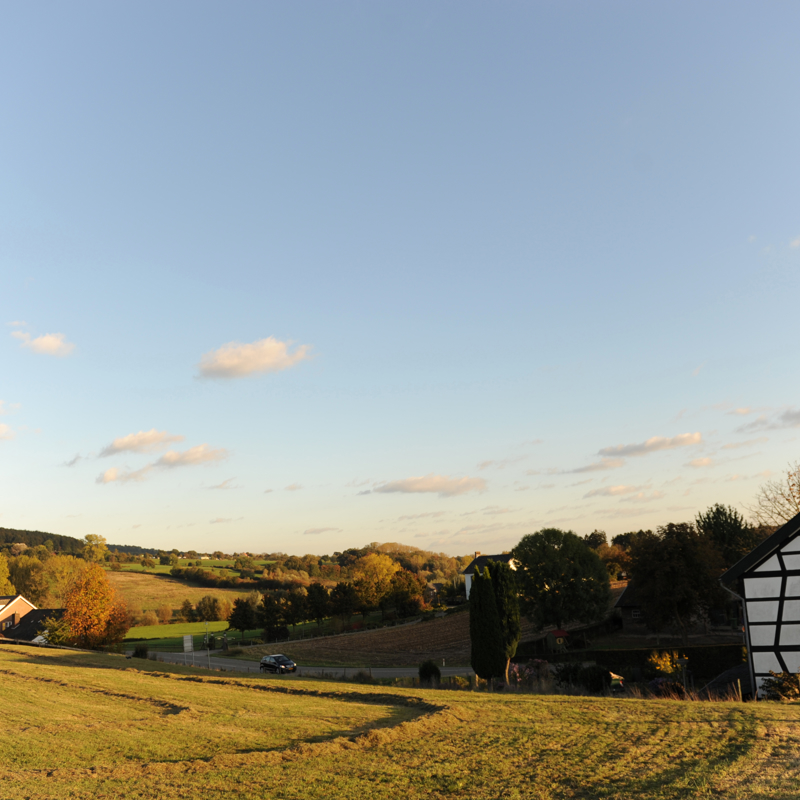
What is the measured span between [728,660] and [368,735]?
2901 cm

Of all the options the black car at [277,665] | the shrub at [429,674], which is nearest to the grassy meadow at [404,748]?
the shrub at [429,674]

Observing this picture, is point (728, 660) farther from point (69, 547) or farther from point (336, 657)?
point (69, 547)

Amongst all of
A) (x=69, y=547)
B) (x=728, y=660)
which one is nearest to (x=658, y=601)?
(x=728, y=660)

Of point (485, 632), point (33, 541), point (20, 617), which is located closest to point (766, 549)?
point (485, 632)

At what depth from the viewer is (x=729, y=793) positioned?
9.27 metres

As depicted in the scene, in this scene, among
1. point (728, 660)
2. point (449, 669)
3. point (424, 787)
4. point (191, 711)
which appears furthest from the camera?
point (449, 669)

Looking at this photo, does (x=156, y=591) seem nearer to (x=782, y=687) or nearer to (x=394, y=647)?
(x=394, y=647)

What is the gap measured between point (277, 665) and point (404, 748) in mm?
33551

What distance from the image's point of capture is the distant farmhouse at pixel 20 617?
8081cm

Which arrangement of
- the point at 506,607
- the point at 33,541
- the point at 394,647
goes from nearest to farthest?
the point at 506,607
the point at 394,647
the point at 33,541

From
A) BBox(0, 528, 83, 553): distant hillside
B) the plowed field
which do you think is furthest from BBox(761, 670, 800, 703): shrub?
BBox(0, 528, 83, 553): distant hillside

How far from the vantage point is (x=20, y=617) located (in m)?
88.7

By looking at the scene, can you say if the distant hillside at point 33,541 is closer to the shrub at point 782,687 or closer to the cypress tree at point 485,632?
the cypress tree at point 485,632

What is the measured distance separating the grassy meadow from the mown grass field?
4247 inches
